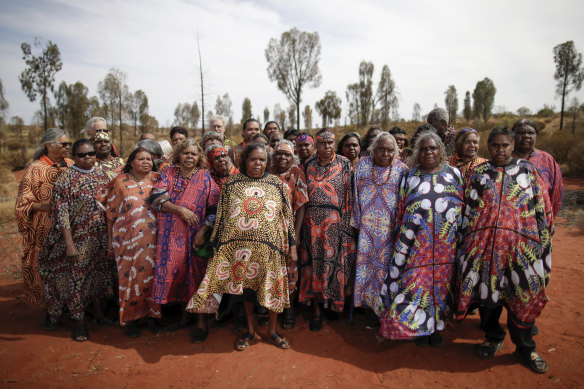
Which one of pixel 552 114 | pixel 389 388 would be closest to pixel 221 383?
pixel 389 388

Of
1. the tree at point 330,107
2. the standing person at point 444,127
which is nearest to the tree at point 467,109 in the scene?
the tree at point 330,107

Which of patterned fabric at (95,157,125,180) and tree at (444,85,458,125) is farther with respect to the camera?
tree at (444,85,458,125)

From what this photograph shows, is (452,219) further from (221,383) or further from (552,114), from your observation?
(552,114)

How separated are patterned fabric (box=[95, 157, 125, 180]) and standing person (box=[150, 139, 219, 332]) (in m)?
0.77

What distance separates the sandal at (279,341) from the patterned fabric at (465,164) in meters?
2.56

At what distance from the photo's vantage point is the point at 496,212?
9.41 feet

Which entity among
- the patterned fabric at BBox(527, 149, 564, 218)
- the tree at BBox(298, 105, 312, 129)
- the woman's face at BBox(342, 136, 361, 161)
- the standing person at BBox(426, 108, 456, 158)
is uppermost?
→ the tree at BBox(298, 105, 312, 129)

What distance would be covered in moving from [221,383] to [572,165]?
17814 millimetres

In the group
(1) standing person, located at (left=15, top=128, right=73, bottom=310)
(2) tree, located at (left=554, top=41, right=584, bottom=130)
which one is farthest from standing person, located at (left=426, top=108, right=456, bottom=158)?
(2) tree, located at (left=554, top=41, right=584, bottom=130)

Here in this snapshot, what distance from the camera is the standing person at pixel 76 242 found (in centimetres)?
346

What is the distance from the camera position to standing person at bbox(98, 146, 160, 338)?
3379mm

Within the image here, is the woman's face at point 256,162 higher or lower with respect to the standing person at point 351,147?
lower

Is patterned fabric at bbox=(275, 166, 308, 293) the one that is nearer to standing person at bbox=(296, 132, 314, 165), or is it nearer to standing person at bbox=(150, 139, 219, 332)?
standing person at bbox=(296, 132, 314, 165)

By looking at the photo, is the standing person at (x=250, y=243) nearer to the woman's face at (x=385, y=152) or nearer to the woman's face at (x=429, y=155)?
the woman's face at (x=385, y=152)
